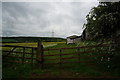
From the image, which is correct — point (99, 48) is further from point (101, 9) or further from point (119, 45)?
point (101, 9)

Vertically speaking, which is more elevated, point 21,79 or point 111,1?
point 111,1

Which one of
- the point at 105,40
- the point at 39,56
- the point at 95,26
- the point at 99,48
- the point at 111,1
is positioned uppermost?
the point at 111,1

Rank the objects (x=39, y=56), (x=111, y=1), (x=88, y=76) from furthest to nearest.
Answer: (x=39, y=56), (x=111, y=1), (x=88, y=76)

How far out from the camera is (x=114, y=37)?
561 cm

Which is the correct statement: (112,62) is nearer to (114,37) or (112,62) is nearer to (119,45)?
(119,45)

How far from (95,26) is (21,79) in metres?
5.24

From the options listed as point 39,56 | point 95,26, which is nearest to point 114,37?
point 95,26

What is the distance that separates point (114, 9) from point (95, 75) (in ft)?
13.2

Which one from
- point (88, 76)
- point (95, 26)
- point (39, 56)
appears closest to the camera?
point (88, 76)

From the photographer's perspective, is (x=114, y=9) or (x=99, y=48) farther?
(x=99, y=48)

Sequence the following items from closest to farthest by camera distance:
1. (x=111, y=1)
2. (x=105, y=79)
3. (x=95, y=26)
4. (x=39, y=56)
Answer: (x=105, y=79) < (x=111, y=1) < (x=95, y=26) < (x=39, y=56)

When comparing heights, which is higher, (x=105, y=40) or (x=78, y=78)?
(x=105, y=40)

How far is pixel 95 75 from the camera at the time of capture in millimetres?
5441

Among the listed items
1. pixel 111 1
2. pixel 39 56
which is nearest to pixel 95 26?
pixel 111 1
